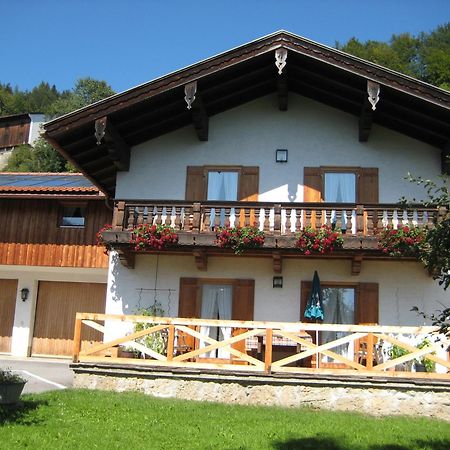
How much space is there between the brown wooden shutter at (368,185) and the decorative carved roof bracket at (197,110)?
3743 mm

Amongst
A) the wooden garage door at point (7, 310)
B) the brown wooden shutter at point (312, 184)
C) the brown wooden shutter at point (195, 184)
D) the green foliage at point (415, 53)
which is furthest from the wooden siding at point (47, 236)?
the green foliage at point (415, 53)

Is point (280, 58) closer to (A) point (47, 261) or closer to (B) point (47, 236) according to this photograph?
(B) point (47, 236)

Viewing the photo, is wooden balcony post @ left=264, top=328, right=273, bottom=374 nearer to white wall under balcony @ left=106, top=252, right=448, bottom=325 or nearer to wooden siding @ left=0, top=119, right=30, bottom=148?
white wall under balcony @ left=106, top=252, right=448, bottom=325

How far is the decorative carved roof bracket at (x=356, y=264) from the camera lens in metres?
12.6

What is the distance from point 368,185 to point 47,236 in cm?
938

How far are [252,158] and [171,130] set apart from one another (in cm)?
209

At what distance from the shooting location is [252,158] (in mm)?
14328

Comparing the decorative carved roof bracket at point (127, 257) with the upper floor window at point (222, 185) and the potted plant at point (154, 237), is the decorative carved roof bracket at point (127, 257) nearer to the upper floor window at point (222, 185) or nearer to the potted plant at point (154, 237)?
the potted plant at point (154, 237)

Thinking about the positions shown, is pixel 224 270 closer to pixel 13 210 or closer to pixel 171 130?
pixel 171 130

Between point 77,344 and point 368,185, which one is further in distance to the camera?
point 368,185

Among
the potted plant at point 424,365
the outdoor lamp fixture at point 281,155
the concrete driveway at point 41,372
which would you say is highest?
the outdoor lamp fixture at point 281,155

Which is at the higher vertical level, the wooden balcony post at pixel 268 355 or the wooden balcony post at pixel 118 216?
the wooden balcony post at pixel 118 216

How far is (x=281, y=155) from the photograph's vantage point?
14.2 meters

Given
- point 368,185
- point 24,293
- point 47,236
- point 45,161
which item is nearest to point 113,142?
point 47,236
